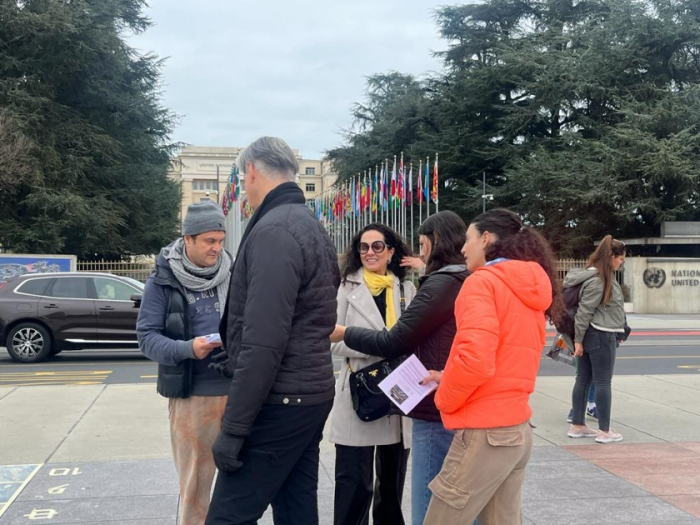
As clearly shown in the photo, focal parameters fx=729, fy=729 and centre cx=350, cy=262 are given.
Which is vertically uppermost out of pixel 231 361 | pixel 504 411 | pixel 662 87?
pixel 662 87

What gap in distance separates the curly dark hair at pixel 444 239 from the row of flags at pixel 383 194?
85.7ft

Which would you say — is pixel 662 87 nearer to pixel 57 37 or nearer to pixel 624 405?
pixel 57 37

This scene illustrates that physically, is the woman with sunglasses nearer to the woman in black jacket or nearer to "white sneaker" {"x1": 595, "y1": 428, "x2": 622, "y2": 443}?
the woman in black jacket

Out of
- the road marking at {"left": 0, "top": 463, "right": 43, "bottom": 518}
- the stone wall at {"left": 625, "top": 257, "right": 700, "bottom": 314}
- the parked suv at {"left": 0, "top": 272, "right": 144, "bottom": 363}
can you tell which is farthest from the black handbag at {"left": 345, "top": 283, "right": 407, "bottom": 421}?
the stone wall at {"left": 625, "top": 257, "right": 700, "bottom": 314}

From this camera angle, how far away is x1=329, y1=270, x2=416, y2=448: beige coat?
12.3ft

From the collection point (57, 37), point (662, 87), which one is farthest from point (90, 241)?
point (662, 87)

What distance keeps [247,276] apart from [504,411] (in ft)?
3.64

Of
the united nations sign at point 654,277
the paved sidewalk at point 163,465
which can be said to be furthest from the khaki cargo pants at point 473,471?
the united nations sign at point 654,277

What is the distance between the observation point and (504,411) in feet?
9.20

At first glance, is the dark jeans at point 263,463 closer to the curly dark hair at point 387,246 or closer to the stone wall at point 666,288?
the curly dark hair at point 387,246

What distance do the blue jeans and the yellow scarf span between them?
0.79 meters

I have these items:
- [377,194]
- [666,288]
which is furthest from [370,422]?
[377,194]

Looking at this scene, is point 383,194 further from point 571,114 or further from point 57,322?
point 57,322

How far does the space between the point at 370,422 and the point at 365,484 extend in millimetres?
326
